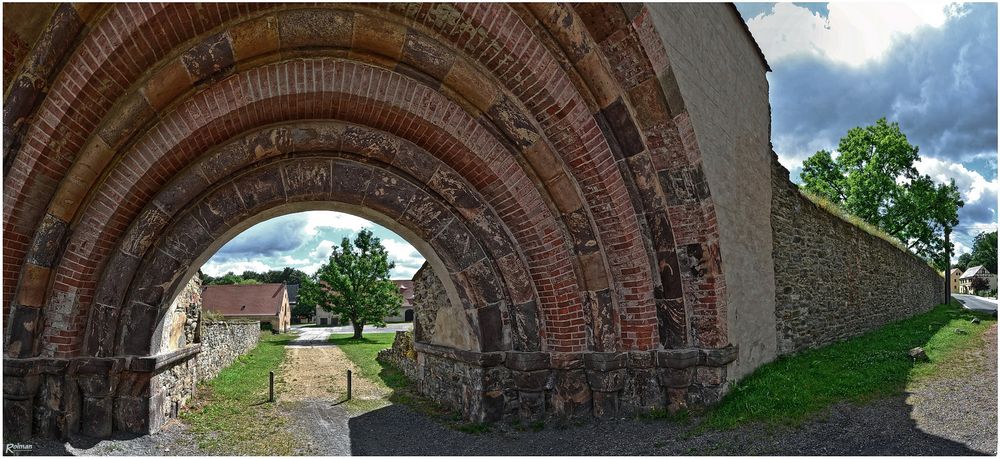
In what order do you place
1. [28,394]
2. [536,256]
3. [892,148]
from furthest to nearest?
[892,148]
[536,256]
[28,394]

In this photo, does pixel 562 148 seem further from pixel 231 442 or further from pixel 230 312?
pixel 230 312

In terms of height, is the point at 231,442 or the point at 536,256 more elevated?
the point at 536,256

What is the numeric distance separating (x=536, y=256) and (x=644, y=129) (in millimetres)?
1972

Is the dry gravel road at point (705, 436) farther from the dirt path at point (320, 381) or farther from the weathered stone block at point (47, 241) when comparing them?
the dirt path at point (320, 381)

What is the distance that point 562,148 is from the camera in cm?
609

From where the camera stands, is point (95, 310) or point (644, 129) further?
point (644, 129)

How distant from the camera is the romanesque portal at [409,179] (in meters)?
4.96

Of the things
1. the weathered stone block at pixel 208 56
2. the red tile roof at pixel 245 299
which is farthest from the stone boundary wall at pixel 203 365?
the red tile roof at pixel 245 299

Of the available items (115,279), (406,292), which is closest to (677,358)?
(115,279)

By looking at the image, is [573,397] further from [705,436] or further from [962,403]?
[962,403]

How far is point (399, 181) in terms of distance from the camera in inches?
244

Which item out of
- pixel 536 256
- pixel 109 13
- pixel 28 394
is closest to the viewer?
pixel 109 13

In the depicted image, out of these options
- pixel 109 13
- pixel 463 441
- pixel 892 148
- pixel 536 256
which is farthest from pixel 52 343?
pixel 892 148

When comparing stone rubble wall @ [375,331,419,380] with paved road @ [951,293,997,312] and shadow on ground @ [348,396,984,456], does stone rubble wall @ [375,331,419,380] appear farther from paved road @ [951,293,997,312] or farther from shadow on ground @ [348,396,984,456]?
paved road @ [951,293,997,312]
